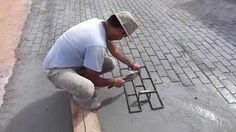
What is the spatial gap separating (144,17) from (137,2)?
1552 millimetres

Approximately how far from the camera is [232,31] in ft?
22.5

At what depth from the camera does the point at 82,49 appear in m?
3.96

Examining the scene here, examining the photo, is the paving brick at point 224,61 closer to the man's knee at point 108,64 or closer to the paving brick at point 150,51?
the paving brick at point 150,51

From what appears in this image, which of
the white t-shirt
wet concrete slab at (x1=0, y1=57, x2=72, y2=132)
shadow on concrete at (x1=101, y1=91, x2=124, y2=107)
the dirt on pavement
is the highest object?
the white t-shirt

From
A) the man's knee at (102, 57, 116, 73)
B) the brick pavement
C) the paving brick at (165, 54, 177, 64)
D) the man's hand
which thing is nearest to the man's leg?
the man's knee at (102, 57, 116, 73)

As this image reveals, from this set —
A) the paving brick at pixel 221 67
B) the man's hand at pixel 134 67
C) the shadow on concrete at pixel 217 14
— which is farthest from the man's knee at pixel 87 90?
the shadow on concrete at pixel 217 14

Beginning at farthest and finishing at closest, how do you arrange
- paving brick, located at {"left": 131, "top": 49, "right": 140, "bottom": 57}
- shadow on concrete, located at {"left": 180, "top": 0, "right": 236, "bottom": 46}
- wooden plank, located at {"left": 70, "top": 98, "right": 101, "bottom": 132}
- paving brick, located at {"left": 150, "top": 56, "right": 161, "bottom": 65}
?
shadow on concrete, located at {"left": 180, "top": 0, "right": 236, "bottom": 46}
paving brick, located at {"left": 131, "top": 49, "right": 140, "bottom": 57}
paving brick, located at {"left": 150, "top": 56, "right": 161, "bottom": 65}
wooden plank, located at {"left": 70, "top": 98, "right": 101, "bottom": 132}

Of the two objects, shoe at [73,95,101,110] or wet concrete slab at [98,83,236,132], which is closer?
wet concrete slab at [98,83,236,132]

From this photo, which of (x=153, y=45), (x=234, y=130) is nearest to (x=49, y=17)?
(x=153, y=45)

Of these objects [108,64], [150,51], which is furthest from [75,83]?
[150,51]

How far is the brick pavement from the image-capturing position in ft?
16.9

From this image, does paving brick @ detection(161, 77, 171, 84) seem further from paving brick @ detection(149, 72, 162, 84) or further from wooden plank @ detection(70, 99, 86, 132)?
wooden plank @ detection(70, 99, 86, 132)

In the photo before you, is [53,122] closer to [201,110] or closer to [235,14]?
[201,110]

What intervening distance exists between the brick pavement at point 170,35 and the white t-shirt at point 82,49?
51.6 inches
